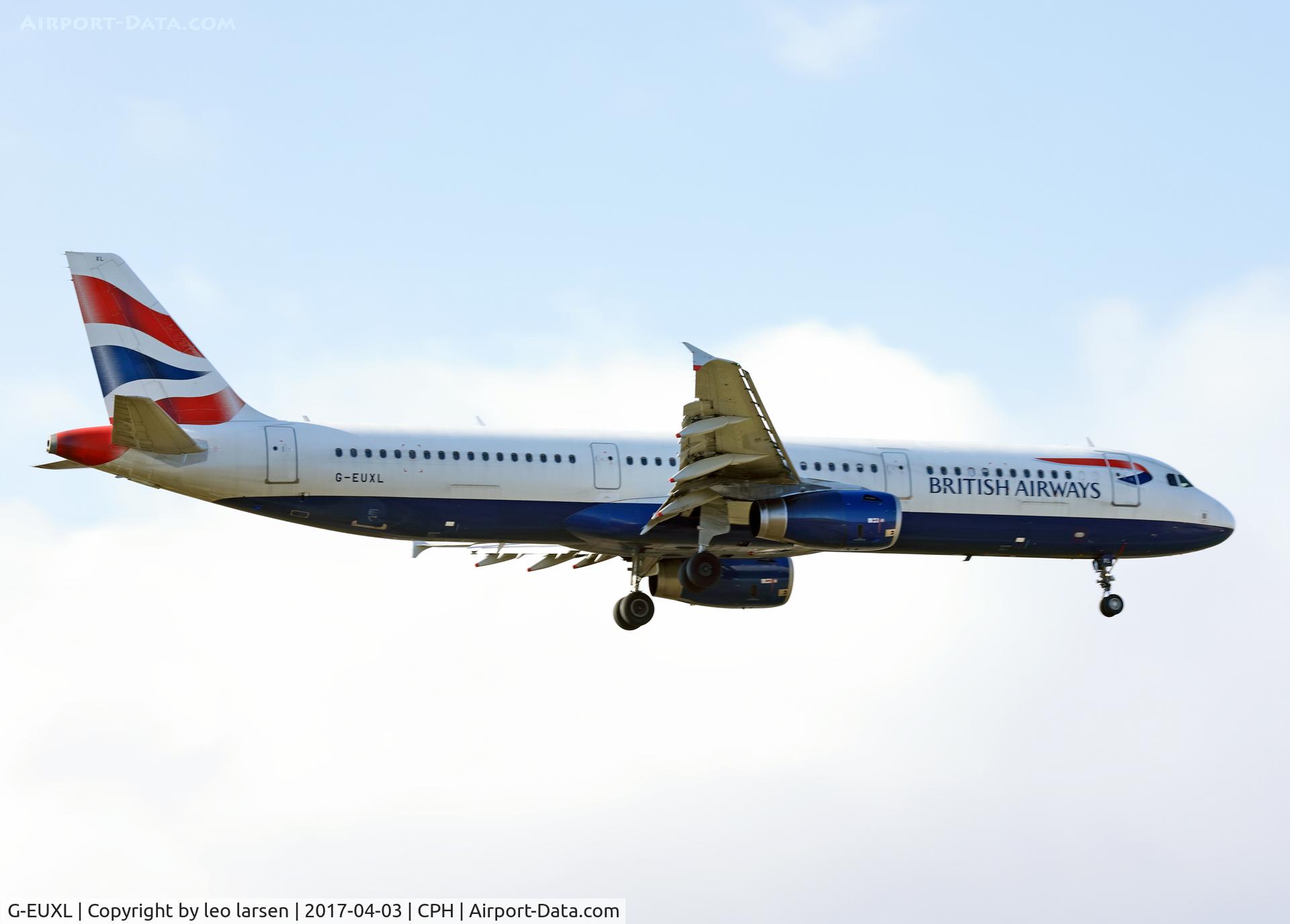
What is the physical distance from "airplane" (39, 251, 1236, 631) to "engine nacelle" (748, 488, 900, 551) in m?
0.03

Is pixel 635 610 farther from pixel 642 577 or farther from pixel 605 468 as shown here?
pixel 605 468

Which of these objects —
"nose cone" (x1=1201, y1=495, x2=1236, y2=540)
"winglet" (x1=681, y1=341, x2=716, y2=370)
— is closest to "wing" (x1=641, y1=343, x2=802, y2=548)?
"winglet" (x1=681, y1=341, x2=716, y2=370)

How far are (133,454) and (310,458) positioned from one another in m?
3.16

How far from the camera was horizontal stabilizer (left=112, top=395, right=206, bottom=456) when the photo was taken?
29094 mm

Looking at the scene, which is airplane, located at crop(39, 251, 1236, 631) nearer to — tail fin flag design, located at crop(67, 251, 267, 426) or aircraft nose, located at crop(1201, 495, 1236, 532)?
tail fin flag design, located at crop(67, 251, 267, 426)

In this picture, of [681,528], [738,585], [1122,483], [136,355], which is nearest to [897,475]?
[738,585]

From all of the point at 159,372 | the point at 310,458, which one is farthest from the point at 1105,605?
the point at 159,372

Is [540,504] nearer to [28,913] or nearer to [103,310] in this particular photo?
[103,310]

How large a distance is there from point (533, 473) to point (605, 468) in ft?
5.12

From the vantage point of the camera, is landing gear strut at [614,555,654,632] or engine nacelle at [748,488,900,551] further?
landing gear strut at [614,555,654,632]

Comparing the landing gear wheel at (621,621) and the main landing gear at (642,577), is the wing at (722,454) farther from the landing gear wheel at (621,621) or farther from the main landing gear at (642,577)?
the landing gear wheel at (621,621)

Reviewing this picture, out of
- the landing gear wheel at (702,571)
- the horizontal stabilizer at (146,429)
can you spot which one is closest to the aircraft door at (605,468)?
the landing gear wheel at (702,571)

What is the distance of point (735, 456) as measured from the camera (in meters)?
30.7

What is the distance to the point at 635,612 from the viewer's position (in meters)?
36.6
